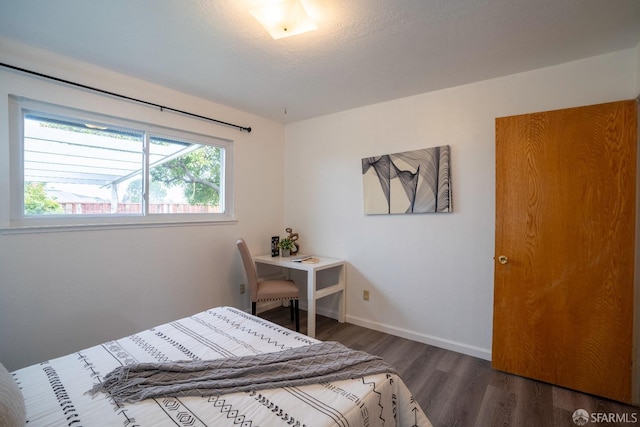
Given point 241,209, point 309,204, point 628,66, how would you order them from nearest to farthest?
point 628,66, point 241,209, point 309,204

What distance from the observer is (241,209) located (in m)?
3.24

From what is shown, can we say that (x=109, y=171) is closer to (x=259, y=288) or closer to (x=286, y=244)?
(x=259, y=288)

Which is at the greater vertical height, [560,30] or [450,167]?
[560,30]

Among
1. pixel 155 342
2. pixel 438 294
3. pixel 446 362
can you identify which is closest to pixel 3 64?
pixel 155 342

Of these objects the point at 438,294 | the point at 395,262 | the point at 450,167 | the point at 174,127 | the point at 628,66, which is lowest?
the point at 438,294

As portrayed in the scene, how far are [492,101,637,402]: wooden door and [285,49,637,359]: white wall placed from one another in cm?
22

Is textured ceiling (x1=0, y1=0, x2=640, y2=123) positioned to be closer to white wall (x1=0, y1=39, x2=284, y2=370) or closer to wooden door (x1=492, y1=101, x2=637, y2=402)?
white wall (x1=0, y1=39, x2=284, y2=370)

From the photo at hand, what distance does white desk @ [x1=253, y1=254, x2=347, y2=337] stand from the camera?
2.74 metres

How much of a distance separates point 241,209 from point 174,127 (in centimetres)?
107

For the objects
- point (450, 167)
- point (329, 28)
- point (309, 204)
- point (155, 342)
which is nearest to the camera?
point (155, 342)

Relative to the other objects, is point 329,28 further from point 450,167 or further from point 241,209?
point 241,209

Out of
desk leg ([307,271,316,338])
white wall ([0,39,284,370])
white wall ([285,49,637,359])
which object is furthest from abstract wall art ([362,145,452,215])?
white wall ([0,39,284,370])

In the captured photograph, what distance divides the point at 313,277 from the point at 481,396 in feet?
5.09

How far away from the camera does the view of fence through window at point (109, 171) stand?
204 cm
